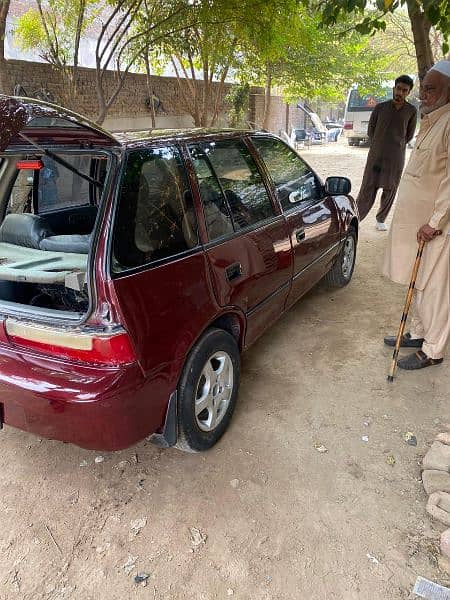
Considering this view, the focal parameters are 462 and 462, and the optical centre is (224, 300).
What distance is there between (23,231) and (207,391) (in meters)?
1.37

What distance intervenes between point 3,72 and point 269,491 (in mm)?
4777

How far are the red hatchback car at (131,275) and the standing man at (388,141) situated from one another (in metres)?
3.71

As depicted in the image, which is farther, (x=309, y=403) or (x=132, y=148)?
(x=309, y=403)

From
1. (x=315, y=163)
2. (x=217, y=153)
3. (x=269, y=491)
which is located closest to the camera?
(x=269, y=491)

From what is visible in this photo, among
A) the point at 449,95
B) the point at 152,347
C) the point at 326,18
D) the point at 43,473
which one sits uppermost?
the point at 326,18

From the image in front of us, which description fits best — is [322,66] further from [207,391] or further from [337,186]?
[207,391]

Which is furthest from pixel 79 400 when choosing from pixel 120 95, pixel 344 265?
pixel 120 95

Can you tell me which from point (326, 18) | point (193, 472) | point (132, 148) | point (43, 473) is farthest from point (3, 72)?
point (193, 472)

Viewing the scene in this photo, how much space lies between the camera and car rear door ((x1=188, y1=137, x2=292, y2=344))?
97.0 inches

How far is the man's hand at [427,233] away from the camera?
291 centimetres

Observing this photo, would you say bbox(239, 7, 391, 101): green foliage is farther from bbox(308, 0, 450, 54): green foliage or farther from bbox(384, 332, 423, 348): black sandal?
bbox(384, 332, 423, 348): black sandal

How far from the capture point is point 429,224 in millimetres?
2918

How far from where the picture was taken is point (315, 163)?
1484cm

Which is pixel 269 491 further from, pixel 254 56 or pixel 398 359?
pixel 254 56
